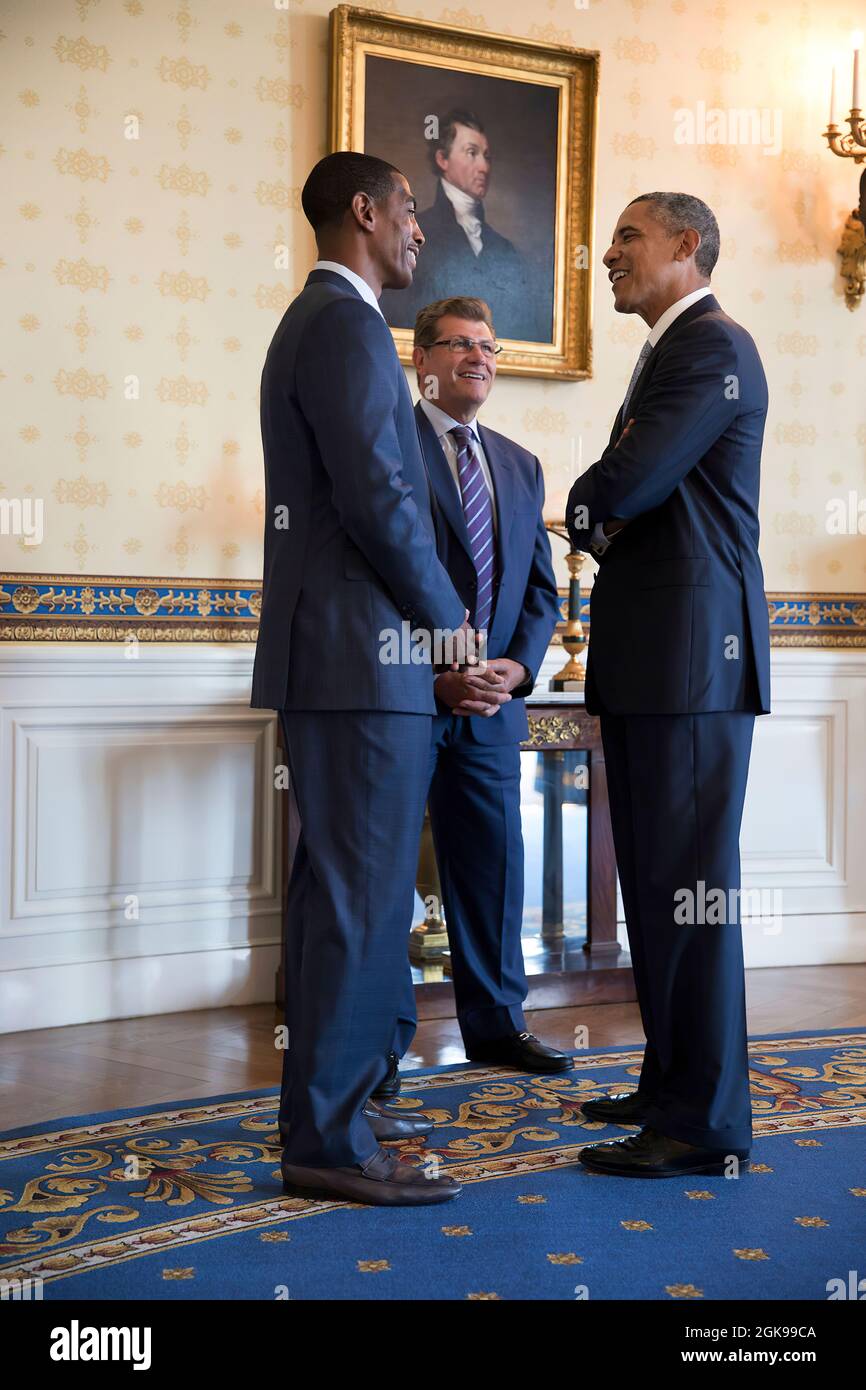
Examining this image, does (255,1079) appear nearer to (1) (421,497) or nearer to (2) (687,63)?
(1) (421,497)

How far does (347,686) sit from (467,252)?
8.46 feet

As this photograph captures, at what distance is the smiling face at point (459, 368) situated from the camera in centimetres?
336

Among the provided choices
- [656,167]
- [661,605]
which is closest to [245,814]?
[661,605]

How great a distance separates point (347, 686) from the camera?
2.41 meters

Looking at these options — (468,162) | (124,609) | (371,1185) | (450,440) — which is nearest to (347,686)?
(371,1185)

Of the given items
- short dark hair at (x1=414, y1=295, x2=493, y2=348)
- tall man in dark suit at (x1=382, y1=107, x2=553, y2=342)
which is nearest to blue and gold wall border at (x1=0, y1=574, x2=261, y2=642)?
tall man in dark suit at (x1=382, y1=107, x2=553, y2=342)

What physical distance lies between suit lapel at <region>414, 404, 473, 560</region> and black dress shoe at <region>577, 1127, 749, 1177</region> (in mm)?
1392

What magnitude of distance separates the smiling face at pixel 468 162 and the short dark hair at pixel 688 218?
1969 millimetres

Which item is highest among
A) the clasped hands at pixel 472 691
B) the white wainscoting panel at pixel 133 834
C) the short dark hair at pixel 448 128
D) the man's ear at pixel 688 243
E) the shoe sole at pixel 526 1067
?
the short dark hair at pixel 448 128

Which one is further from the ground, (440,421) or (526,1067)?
(440,421)

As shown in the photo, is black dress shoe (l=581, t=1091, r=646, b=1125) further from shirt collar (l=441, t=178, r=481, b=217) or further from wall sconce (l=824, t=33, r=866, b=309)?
wall sconce (l=824, t=33, r=866, b=309)

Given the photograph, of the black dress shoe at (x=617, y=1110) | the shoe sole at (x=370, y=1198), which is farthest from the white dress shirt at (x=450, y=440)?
the shoe sole at (x=370, y=1198)

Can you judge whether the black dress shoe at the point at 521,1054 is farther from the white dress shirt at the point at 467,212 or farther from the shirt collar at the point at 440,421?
the white dress shirt at the point at 467,212

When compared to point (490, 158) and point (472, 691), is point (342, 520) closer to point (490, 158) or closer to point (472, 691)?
point (472, 691)
